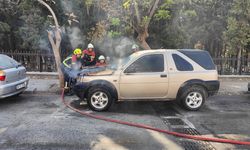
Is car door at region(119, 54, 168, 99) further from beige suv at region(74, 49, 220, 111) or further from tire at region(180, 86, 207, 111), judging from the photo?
tire at region(180, 86, 207, 111)

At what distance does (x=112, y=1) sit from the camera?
1316 cm

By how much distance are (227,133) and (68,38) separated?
496 inches

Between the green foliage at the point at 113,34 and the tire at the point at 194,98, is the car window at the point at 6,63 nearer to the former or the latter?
the tire at the point at 194,98

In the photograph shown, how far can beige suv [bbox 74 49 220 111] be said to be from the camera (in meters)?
7.52

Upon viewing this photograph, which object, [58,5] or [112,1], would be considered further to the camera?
[58,5]

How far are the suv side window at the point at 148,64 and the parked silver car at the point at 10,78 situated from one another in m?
3.38

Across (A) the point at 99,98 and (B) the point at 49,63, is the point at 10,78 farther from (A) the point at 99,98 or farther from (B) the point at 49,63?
(B) the point at 49,63

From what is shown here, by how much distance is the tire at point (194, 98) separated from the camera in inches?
303

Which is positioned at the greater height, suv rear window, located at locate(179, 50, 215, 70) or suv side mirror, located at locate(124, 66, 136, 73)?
suv rear window, located at locate(179, 50, 215, 70)

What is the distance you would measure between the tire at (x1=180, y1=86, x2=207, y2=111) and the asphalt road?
180 millimetres

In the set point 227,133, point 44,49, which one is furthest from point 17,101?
point 44,49

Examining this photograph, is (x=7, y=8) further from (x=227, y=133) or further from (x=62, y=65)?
(x=227, y=133)

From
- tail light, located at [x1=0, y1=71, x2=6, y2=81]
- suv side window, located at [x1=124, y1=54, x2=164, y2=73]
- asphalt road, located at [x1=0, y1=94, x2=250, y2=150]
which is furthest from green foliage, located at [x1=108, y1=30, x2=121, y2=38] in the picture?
tail light, located at [x1=0, y1=71, x2=6, y2=81]

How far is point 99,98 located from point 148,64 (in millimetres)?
1578
